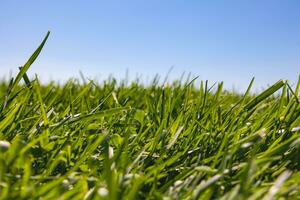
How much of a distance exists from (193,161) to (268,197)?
407mm

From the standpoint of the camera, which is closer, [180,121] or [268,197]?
[268,197]

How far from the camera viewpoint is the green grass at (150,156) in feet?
2.24

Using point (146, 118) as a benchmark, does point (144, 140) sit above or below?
below

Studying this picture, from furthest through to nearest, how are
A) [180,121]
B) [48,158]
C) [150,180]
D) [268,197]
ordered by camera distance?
[180,121], [48,158], [150,180], [268,197]

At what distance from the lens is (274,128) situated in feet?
3.65

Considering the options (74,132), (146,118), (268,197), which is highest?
(146,118)

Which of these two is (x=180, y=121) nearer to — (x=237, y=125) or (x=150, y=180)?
(x=237, y=125)

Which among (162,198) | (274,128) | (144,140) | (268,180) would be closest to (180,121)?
(144,140)

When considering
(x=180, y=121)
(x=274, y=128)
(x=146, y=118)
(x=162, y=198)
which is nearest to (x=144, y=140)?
(x=180, y=121)

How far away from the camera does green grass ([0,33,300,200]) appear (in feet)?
2.24

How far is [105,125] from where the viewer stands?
4.28 ft

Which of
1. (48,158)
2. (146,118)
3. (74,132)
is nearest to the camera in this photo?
(48,158)

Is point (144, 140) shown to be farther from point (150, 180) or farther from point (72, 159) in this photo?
point (150, 180)

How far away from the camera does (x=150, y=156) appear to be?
3.24ft
